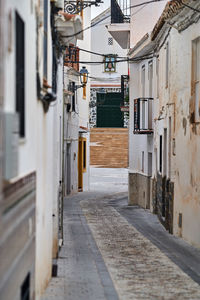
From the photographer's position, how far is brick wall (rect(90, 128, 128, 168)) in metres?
57.8

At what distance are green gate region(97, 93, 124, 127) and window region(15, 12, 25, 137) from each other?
53.8m

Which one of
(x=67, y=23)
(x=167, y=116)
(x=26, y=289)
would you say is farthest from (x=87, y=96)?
(x=26, y=289)

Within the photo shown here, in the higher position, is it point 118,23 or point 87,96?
point 118,23

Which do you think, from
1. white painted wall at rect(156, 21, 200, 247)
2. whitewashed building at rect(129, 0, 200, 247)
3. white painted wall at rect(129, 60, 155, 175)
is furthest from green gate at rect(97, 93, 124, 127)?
white painted wall at rect(156, 21, 200, 247)

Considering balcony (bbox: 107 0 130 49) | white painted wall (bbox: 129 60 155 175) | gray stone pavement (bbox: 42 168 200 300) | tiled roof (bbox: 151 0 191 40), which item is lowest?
gray stone pavement (bbox: 42 168 200 300)

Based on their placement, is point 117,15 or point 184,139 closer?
point 184,139

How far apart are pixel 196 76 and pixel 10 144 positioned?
11771mm

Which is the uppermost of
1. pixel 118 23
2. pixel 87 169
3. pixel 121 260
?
pixel 118 23

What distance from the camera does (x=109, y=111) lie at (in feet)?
200

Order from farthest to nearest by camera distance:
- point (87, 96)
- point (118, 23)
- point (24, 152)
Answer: point (87, 96) → point (118, 23) → point (24, 152)

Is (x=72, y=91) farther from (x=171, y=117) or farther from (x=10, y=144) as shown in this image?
(x=10, y=144)

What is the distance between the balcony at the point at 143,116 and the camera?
25.1 meters

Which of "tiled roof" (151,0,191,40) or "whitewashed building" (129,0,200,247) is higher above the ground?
"tiled roof" (151,0,191,40)

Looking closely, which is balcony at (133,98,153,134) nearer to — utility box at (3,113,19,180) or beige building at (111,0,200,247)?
beige building at (111,0,200,247)
